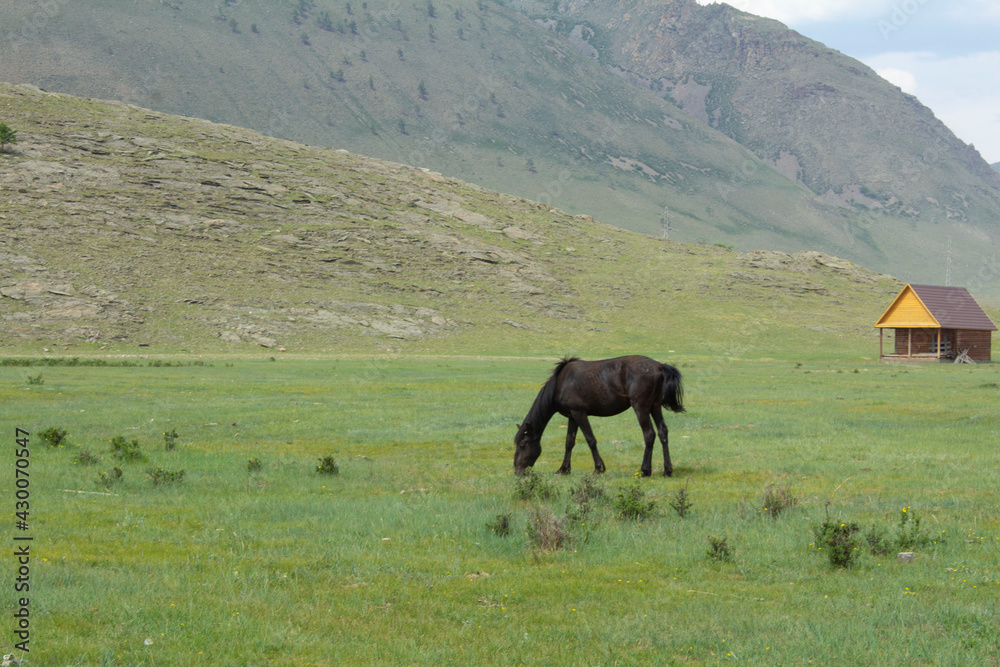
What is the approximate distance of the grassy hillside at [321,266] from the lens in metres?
74.4

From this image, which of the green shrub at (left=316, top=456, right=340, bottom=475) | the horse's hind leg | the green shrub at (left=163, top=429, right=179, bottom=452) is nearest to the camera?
the green shrub at (left=316, top=456, right=340, bottom=475)

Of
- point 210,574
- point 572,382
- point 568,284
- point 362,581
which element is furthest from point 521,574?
point 568,284

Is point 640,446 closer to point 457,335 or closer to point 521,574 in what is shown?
A: point 521,574

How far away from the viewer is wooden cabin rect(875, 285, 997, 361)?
226ft

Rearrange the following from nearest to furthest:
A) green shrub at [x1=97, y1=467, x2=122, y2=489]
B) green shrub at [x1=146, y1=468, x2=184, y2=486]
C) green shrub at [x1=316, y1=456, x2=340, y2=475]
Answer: green shrub at [x1=97, y1=467, x2=122, y2=489] → green shrub at [x1=146, y1=468, x2=184, y2=486] → green shrub at [x1=316, y1=456, x2=340, y2=475]

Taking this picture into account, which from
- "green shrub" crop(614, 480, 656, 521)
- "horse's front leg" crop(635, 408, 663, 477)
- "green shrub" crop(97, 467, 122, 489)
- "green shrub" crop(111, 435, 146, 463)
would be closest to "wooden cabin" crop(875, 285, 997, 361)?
"horse's front leg" crop(635, 408, 663, 477)

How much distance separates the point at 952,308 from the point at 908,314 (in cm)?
381

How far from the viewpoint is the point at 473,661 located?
21.7ft

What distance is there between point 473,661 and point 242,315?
74.5 m

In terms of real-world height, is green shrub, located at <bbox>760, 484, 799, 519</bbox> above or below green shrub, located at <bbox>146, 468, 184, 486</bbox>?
above

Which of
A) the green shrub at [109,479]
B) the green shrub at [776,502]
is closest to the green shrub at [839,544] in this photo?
the green shrub at [776,502]

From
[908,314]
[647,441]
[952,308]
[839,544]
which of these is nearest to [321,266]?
[908,314]

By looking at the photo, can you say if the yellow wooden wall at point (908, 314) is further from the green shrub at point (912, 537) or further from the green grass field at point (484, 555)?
the green shrub at point (912, 537)

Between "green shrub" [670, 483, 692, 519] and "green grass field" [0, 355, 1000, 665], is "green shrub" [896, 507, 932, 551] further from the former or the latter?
"green shrub" [670, 483, 692, 519]
